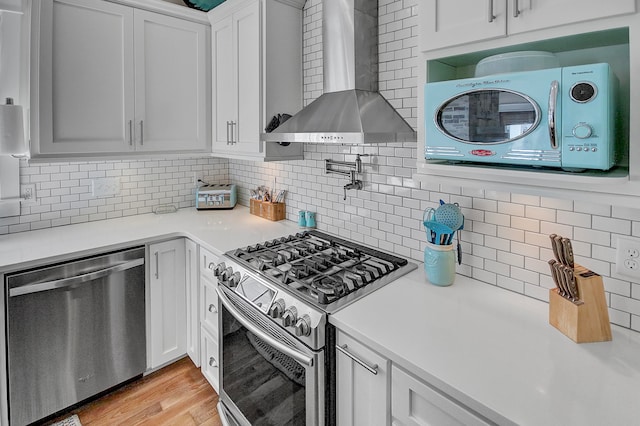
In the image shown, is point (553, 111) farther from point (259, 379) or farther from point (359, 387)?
point (259, 379)

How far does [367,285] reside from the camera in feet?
4.94

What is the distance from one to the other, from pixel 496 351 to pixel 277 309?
0.77 meters

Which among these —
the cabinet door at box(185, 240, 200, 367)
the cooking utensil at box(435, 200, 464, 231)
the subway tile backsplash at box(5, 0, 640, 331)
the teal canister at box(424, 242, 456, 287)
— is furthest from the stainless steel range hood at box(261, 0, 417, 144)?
the cabinet door at box(185, 240, 200, 367)

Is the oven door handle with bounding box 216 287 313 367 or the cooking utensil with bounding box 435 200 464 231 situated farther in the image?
the cooking utensil with bounding box 435 200 464 231

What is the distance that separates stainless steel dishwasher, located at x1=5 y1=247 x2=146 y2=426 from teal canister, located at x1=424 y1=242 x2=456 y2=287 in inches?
65.4

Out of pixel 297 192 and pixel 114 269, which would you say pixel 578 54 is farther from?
pixel 114 269

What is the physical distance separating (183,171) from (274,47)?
4.36 feet

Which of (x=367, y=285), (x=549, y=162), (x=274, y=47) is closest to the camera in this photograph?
(x=549, y=162)

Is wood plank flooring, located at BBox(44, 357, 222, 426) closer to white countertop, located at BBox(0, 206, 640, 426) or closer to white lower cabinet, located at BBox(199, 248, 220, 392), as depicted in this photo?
white lower cabinet, located at BBox(199, 248, 220, 392)

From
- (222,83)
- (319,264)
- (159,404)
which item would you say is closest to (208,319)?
(159,404)

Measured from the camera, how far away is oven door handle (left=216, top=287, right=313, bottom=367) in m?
1.35

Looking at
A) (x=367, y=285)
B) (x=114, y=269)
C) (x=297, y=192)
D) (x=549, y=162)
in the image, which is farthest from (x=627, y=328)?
(x=114, y=269)

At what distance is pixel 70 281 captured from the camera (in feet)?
6.31

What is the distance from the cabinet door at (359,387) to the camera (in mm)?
1147
